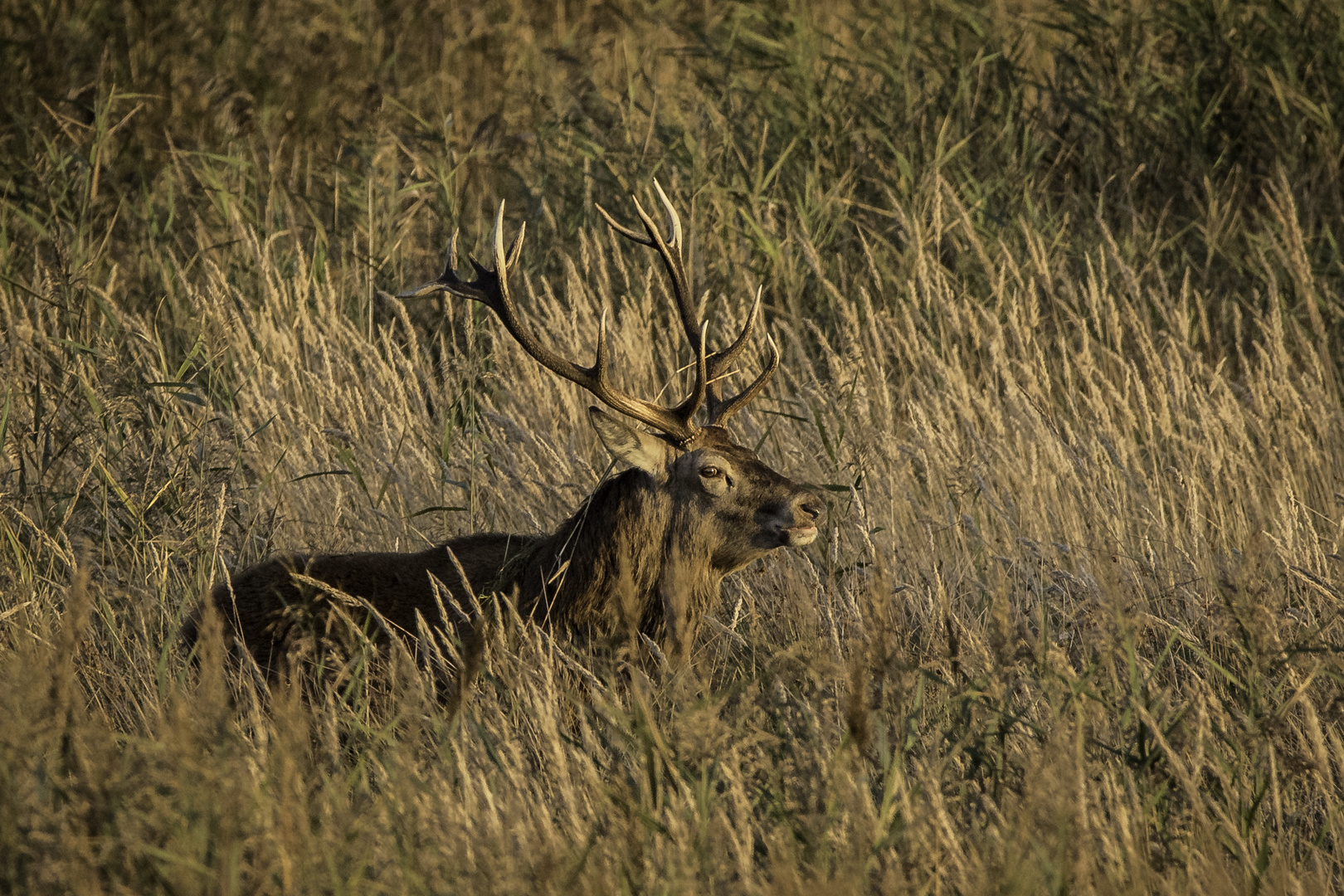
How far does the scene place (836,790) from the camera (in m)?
2.62

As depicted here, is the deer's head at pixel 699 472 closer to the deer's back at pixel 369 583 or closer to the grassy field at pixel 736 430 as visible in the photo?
the grassy field at pixel 736 430

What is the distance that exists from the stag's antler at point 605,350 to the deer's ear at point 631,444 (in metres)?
0.07

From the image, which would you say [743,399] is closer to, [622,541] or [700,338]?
[700,338]

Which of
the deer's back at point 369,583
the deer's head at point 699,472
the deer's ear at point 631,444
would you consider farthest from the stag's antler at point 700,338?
the deer's back at point 369,583

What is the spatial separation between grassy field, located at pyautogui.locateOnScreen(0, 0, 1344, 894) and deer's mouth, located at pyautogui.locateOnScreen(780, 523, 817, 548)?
0.63 feet

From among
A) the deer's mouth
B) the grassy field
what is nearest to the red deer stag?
the deer's mouth

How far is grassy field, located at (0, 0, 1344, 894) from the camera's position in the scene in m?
2.67

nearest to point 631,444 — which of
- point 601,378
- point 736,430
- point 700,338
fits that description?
point 601,378

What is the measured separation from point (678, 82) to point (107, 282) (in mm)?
3801

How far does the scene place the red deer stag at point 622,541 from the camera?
4.37m

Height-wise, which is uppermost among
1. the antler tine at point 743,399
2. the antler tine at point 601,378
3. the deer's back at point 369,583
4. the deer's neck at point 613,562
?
the antler tine at point 743,399

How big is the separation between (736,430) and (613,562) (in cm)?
139

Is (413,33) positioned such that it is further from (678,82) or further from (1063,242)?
(1063,242)

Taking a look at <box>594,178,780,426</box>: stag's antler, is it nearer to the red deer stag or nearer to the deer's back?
the red deer stag
